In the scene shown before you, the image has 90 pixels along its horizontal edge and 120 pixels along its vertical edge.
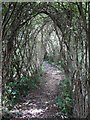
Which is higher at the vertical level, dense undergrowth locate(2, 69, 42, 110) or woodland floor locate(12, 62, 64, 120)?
dense undergrowth locate(2, 69, 42, 110)

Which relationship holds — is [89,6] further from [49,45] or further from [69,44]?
[49,45]

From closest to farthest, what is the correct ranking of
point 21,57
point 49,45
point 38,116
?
1. point 38,116
2. point 21,57
3. point 49,45

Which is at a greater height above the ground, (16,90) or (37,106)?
(16,90)

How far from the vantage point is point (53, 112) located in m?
4.26

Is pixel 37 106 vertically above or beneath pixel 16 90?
beneath

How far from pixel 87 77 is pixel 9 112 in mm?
1455

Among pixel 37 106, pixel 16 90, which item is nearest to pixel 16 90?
pixel 16 90

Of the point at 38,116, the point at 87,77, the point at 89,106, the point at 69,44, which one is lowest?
the point at 38,116

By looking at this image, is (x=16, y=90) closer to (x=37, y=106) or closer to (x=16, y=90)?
(x=16, y=90)

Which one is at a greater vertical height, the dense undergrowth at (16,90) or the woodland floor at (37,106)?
the dense undergrowth at (16,90)

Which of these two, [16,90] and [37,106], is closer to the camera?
[37,106]

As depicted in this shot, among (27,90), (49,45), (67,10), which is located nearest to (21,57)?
(27,90)

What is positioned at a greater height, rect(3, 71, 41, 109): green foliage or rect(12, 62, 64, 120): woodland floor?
rect(3, 71, 41, 109): green foliage

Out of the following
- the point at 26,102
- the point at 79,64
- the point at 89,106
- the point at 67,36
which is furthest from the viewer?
the point at 26,102
